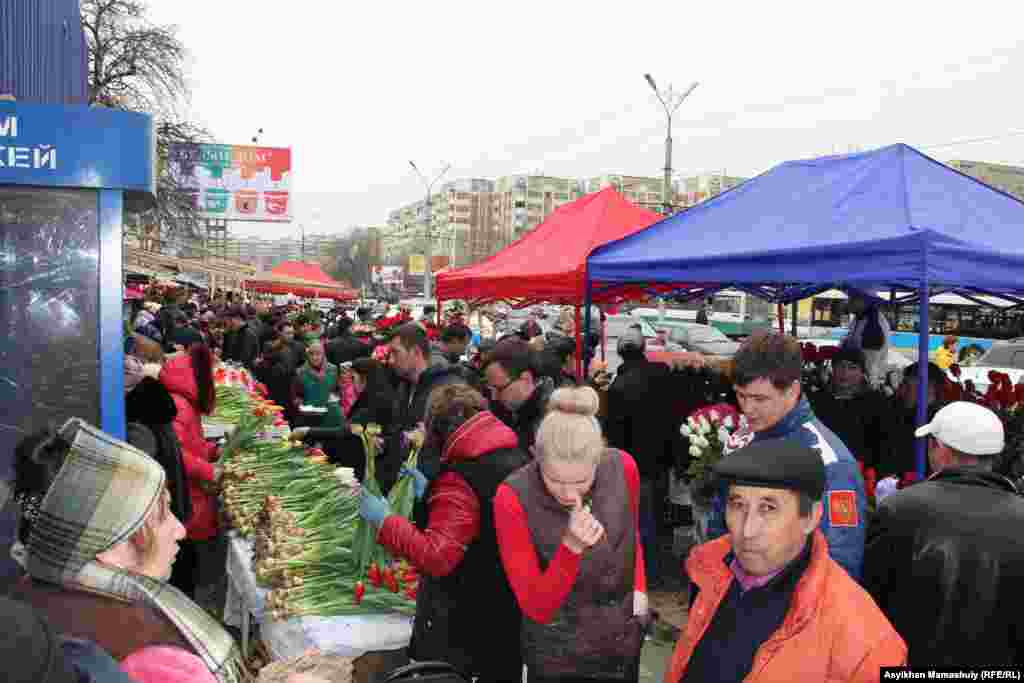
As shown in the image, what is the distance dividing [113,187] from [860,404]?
4.60m

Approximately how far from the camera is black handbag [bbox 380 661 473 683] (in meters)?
1.96

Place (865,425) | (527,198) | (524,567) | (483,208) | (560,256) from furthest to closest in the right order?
(483,208) < (527,198) < (560,256) < (865,425) < (524,567)

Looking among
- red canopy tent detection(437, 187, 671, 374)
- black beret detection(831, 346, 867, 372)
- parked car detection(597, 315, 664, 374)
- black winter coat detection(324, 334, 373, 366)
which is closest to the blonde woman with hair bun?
black beret detection(831, 346, 867, 372)

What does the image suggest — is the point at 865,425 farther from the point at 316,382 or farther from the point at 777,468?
the point at 316,382

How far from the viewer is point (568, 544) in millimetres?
2180

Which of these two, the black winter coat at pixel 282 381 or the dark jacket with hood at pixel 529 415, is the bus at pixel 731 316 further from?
the dark jacket with hood at pixel 529 415

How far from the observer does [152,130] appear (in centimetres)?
372

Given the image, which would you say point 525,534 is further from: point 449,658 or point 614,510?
point 449,658

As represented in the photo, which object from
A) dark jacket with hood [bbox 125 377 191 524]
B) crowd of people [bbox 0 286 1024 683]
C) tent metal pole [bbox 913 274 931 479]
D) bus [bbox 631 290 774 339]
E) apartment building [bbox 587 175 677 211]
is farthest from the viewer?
apartment building [bbox 587 175 677 211]

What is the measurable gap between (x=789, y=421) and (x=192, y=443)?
3.26 metres

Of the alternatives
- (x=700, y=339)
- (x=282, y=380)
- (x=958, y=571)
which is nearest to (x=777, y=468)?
(x=958, y=571)

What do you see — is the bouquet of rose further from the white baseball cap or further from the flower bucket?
the flower bucket

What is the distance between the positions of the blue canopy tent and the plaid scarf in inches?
152

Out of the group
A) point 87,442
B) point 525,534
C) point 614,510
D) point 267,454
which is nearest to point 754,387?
point 614,510
